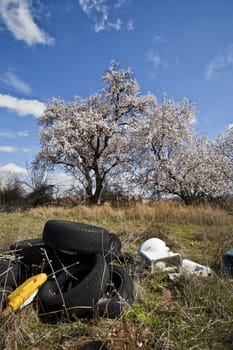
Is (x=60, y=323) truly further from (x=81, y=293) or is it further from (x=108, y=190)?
(x=108, y=190)

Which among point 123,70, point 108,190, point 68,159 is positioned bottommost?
point 108,190

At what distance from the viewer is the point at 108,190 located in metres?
22.6

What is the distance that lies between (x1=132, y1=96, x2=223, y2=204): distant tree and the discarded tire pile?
52.3 feet

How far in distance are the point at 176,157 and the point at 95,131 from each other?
20.2 feet

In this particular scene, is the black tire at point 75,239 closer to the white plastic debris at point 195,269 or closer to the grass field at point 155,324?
the grass field at point 155,324

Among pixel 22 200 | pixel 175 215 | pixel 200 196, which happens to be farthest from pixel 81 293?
pixel 22 200

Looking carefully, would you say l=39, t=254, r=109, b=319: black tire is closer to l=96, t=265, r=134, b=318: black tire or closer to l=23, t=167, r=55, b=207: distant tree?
l=96, t=265, r=134, b=318: black tire

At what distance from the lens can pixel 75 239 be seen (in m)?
3.66

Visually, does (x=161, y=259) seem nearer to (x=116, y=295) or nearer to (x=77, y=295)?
(x=116, y=295)

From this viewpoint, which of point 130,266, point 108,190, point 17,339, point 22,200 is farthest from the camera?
point 108,190

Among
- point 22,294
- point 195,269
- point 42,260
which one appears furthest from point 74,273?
point 195,269

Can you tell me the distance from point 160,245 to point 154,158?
1612cm

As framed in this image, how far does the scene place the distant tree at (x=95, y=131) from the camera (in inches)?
800

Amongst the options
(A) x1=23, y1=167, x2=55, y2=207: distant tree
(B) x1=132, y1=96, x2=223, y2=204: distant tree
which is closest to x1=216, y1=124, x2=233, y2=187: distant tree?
(B) x1=132, y1=96, x2=223, y2=204: distant tree
